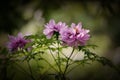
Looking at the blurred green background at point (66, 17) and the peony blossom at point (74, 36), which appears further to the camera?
the blurred green background at point (66, 17)

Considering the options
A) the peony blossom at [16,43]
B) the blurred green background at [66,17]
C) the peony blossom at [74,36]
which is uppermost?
the blurred green background at [66,17]

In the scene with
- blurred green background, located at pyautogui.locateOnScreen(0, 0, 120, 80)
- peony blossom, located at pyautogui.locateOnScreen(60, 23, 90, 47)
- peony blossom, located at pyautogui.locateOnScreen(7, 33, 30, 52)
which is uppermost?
blurred green background, located at pyautogui.locateOnScreen(0, 0, 120, 80)

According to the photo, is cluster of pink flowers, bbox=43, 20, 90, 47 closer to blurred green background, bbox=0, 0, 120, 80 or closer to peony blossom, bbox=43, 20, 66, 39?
peony blossom, bbox=43, 20, 66, 39

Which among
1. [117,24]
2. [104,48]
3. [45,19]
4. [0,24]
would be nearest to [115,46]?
[104,48]

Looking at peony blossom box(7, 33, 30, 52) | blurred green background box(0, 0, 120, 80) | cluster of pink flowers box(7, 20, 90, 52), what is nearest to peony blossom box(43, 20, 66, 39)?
cluster of pink flowers box(7, 20, 90, 52)

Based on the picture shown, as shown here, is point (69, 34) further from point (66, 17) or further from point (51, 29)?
point (66, 17)

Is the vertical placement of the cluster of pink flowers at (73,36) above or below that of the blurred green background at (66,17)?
below

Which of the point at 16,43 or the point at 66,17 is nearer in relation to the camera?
the point at 16,43

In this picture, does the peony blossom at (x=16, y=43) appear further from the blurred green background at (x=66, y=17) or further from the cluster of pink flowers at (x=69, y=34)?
the blurred green background at (x=66, y=17)

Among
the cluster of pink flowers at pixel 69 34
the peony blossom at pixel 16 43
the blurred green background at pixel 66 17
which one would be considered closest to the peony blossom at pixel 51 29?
the cluster of pink flowers at pixel 69 34

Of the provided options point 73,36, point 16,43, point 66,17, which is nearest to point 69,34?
point 73,36
